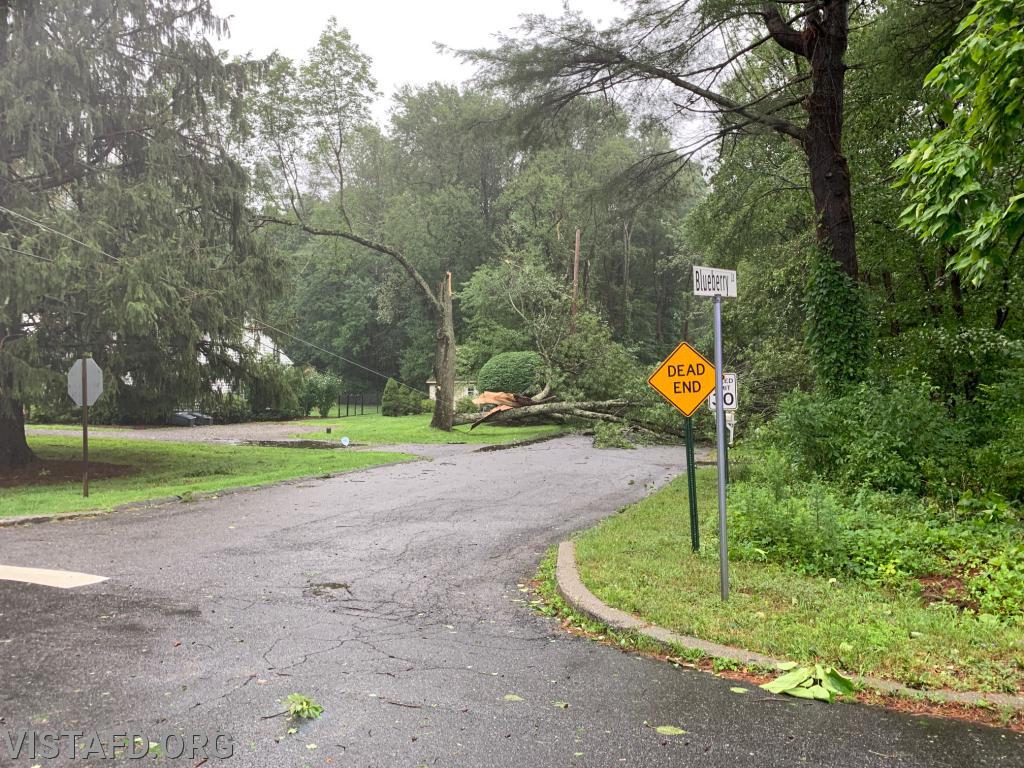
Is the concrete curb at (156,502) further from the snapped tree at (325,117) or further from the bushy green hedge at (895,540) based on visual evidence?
the snapped tree at (325,117)

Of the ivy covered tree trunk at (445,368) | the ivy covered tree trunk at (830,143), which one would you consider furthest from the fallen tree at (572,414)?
the ivy covered tree trunk at (830,143)

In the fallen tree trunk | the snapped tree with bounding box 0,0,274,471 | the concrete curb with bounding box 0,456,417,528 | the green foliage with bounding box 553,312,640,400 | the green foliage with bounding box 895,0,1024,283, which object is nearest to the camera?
the green foliage with bounding box 895,0,1024,283

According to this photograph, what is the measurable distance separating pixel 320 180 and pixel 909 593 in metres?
51.0

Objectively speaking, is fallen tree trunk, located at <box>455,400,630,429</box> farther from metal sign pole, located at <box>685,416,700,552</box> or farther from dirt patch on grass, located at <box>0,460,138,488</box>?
metal sign pole, located at <box>685,416,700,552</box>

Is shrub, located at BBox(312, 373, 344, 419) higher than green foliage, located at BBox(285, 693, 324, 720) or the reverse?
higher

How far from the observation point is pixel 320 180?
51.3 metres

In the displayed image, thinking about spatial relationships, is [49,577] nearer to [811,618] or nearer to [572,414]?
[811,618]

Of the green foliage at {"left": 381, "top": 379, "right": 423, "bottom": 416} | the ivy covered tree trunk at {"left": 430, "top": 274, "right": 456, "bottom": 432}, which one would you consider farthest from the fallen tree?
the green foliage at {"left": 381, "top": 379, "right": 423, "bottom": 416}

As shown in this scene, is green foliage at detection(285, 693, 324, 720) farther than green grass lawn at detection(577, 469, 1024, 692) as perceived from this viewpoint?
No

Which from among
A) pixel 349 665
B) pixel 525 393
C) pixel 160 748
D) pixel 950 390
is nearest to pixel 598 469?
pixel 950 390

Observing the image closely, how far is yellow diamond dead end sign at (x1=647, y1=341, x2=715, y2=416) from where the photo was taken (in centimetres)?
669

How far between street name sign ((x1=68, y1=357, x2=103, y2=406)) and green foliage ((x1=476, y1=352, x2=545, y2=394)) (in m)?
21.0
